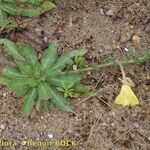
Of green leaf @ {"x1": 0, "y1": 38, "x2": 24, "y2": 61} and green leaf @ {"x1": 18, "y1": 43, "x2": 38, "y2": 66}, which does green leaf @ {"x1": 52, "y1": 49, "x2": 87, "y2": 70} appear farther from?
green leaf @ {"x1": 0, "y1": 38, "x2": 24, "y2": 61}

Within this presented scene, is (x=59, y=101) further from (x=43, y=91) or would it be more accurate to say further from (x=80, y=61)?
(x=80, y=61)

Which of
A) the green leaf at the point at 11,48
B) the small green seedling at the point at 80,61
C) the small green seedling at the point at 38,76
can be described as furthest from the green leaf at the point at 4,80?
the small green seedling at the point at 80,61

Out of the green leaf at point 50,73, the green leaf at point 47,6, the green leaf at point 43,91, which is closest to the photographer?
the green leaf at point 43,91

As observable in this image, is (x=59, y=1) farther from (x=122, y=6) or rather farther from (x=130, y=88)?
(x=130, y=88)

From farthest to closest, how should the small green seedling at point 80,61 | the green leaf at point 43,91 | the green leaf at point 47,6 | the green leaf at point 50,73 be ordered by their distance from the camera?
1. the green leaf at point 47,6
2. the small green seedling at point 80,61
3. the green leaf at point 50,73
4. the green leaf at point 43,91

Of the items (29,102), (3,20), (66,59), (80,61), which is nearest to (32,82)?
(29,102)

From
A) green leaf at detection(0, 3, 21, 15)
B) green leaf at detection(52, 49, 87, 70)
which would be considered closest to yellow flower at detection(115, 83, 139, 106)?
green leaf at detection(52, 49, 87, 70)

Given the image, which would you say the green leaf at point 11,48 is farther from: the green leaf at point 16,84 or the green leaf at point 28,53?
the green leaf at point 16,84
